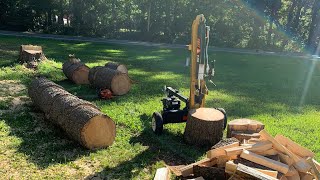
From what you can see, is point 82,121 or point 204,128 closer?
point 82,121

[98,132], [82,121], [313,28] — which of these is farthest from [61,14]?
[98,132]

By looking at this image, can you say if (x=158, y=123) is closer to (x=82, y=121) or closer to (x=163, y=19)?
(x=82, y=121)

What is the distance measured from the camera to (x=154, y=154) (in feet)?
26.8

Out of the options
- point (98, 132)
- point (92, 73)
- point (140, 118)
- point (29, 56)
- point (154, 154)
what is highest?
point (29, 56)

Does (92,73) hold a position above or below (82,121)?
above

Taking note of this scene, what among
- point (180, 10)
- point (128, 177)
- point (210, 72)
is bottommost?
point (128, 177)

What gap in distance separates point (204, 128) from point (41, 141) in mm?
4202

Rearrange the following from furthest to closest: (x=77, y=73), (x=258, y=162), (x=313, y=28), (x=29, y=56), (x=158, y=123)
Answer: (x=313, y=28), (x=29, y=56), (x=77, y=73), (x=158, y=123), (x=258, y=162)

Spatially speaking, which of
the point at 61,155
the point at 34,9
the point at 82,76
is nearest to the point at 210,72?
the point at 61,155

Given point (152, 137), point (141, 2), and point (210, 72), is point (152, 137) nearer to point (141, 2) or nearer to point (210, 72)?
point (210, 72)

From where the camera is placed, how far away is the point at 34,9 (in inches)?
1410

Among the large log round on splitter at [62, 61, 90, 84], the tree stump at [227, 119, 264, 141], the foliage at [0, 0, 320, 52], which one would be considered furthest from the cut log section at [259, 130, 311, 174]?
the foliage at [0, 0, 320, 52]

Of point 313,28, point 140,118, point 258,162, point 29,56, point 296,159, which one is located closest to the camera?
point 258,162

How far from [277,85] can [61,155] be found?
13168 millimetres
